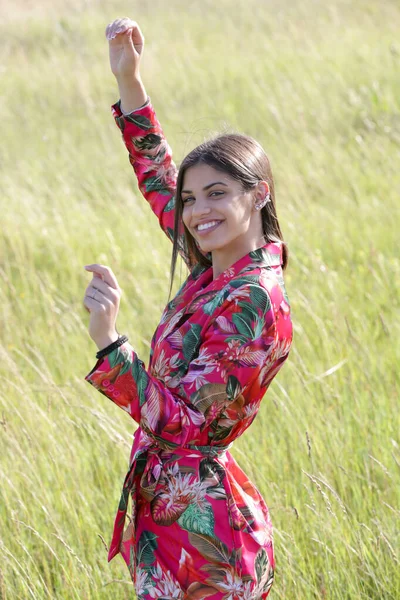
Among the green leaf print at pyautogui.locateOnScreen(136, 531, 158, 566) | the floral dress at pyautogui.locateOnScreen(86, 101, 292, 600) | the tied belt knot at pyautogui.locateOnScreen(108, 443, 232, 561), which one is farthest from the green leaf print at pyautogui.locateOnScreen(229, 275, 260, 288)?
the green leaf print at pyautogui.locateOnScreen(136, 531, 158, 566)

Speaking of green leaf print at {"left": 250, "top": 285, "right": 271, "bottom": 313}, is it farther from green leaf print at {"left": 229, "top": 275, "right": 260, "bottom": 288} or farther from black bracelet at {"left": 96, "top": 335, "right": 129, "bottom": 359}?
black bracelet at {"left": 96, "top": 335, "right": 129, "bottom": 359}

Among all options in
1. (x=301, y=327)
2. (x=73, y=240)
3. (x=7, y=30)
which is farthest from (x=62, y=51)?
(x=301, y=327)

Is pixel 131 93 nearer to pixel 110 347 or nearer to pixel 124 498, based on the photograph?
pixel 110 347

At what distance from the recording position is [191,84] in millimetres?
7871

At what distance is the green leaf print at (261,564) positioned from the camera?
68.1 inches

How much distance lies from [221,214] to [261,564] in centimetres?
72

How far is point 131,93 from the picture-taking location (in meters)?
2.16

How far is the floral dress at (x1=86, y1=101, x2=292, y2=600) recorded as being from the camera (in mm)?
1572

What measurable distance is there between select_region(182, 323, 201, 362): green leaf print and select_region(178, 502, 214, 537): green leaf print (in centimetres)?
30

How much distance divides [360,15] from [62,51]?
346cm

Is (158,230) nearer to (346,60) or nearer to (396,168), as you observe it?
(396,168)

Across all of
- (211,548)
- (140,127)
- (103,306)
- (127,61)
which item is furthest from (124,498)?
(127,61)

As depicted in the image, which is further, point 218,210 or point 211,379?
point 218,210

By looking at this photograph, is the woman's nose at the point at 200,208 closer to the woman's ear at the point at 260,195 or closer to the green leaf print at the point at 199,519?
the woman's ear at the point at 260,195
